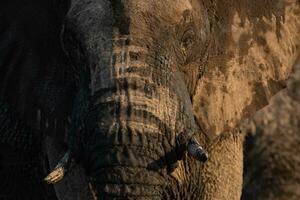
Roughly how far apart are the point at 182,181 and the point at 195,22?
0.50 metres

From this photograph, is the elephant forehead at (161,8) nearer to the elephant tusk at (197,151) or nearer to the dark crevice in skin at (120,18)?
the dark crevice in skin at (120,18)

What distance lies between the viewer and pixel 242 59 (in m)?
2.78

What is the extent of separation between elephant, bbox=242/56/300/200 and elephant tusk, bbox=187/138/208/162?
0.89m

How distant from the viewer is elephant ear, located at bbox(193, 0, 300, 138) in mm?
2709

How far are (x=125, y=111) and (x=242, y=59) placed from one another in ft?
2.07

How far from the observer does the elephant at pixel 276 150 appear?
3264mm

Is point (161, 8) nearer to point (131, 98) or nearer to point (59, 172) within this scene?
point (131, 98)

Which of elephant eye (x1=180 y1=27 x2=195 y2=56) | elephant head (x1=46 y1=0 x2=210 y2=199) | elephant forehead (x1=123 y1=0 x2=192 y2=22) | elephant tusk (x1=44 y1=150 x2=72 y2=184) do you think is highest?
elephant forehead (x1=123 y1=0 x2=192 y2=22)

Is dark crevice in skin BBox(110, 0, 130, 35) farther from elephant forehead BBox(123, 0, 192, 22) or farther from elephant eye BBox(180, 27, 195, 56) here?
elephant eye BBox(180, 27, 195, 56)

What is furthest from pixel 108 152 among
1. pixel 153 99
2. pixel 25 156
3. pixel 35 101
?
pixel 25 156

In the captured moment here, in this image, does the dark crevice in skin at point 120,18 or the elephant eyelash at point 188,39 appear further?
the elephant eyelash at point 188,39

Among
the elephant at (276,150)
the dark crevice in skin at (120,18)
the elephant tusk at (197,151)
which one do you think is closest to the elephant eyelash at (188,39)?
the dark crevice in skin at (120,18)

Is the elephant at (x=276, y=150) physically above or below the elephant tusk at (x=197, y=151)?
above

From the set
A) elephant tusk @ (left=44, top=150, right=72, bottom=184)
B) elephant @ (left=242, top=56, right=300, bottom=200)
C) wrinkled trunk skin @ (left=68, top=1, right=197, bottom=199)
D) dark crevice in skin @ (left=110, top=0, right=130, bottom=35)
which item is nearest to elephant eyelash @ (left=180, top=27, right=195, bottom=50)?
wrinkled trunk skin @ (left=68, top=1, right=197, bottom=199)
